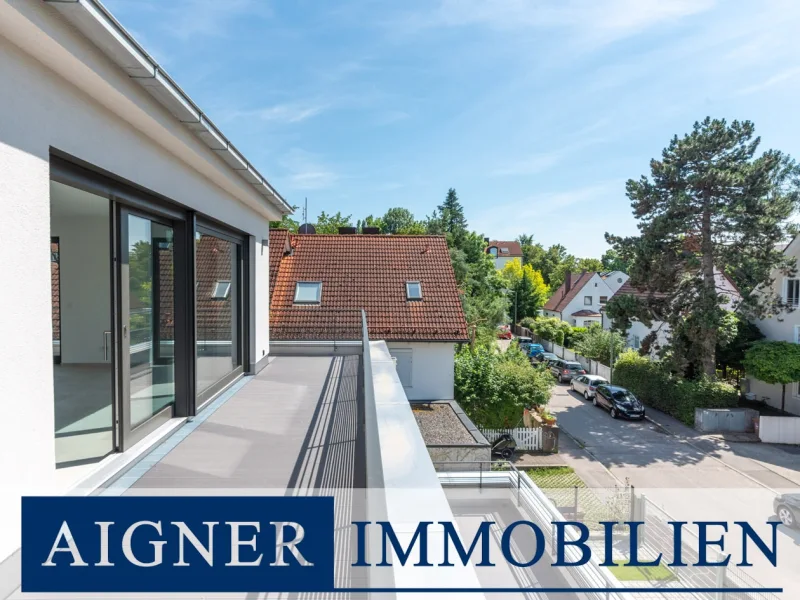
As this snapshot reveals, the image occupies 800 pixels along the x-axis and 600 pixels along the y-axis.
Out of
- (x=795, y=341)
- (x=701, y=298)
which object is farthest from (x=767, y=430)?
(x=701, y=298)

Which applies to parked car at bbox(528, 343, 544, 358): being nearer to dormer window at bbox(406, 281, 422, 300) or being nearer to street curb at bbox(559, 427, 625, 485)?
street curb at bbox(559, 427, 625, 485)

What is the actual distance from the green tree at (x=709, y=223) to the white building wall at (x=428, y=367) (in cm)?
1291

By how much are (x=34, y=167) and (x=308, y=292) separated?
41.5ft

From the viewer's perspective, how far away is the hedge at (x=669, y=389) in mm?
20859

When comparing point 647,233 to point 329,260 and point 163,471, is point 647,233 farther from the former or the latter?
point 163,471

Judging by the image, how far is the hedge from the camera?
2086cm

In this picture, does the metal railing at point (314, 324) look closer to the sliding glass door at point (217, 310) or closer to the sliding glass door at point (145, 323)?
the sliding glass door at point (217, 310)

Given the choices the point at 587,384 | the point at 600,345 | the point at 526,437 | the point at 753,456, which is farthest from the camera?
the point at 600,345

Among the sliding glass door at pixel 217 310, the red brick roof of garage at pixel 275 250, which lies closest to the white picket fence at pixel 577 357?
the red brick roof of garage at pixel 275 250

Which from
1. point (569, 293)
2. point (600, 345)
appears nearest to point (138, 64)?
point (600, 345)

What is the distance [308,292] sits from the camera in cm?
1501

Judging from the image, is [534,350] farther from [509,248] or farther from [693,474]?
[509,248]

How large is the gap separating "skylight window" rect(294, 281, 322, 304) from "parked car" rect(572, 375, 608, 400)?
17135mm

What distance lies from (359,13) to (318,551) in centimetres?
877
